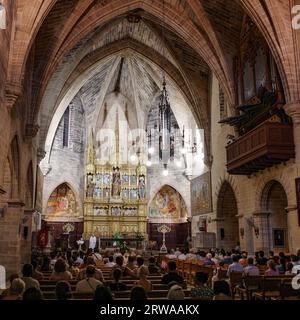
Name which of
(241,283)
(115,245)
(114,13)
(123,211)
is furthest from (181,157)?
(241,283)

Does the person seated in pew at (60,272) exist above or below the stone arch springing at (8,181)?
below

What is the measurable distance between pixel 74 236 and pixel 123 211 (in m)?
4.21

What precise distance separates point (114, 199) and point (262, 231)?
14.8 metres

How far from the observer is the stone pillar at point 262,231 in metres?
16.2

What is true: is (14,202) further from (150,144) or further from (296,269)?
(296,269)

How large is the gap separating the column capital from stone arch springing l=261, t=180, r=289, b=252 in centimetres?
328

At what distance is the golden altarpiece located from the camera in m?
28.2

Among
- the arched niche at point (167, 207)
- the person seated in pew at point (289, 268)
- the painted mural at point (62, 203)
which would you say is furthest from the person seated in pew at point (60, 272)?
the arched niche at point (167, 207)

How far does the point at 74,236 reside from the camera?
2891cm

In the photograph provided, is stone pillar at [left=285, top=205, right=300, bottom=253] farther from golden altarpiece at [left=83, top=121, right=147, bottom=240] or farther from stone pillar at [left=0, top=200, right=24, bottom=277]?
golden altarpiece at [left=83, top=121, right=147, bottom=240]

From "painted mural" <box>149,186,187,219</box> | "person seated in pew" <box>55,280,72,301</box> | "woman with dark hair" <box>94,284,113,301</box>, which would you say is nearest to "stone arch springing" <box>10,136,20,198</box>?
"person seated in pew" <box>55,280,72,301</box>

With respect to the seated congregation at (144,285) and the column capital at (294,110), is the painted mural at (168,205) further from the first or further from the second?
the seated congregation at (144,285)

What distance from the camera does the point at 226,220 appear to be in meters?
21.5

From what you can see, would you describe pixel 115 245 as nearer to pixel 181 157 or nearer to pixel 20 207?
pixel 181 157
